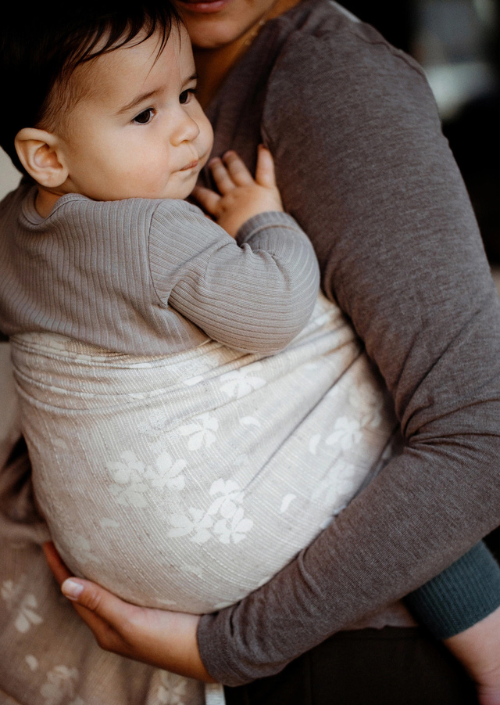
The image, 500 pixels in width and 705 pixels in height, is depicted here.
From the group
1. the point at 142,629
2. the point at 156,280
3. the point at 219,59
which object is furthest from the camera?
the point at 219,59

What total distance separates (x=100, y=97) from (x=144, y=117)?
0.07m

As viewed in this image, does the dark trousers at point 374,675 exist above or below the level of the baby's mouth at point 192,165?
below

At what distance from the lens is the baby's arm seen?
73 centimetres

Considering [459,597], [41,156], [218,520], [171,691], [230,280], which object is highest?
[41,156]

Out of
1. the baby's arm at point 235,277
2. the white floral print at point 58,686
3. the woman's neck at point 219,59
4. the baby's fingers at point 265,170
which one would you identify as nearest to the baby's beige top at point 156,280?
the baby's arm at point 235,277

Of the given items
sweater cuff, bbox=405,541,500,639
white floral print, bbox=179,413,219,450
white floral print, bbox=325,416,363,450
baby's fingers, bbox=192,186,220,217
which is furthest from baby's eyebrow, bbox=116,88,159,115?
sweater cuff, bbox=405,541,500,639

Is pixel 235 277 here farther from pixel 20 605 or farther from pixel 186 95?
pixel 20 605

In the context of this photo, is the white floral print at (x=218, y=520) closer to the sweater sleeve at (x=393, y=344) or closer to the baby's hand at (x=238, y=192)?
the sweater sleeve at (x=393, y=344)

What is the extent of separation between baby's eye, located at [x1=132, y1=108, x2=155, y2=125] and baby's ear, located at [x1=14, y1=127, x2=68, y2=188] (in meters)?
0.11

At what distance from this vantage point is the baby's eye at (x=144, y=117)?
79 centimetres

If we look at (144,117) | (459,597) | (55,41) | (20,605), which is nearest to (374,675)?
(459,597)

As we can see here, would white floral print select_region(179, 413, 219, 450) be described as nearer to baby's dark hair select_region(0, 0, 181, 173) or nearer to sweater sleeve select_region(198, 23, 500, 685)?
sweater sleeve select_region(198, 23, 500, 685)

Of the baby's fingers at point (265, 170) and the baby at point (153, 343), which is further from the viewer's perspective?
the baby's fingers at point (265, 170)

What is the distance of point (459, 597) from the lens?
851 mm
